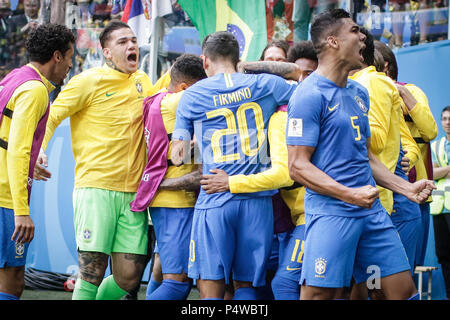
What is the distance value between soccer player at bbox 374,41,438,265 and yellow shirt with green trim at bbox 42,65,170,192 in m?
1.94

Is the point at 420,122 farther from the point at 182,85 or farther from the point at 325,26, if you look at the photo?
the point at 182,85

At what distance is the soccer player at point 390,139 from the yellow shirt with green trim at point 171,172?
131cm

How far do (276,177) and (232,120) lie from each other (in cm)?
46

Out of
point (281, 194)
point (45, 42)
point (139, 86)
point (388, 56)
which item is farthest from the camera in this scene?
point (139, 86)

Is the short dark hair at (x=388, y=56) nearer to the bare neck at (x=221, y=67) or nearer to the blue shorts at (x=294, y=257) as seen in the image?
the bare neck at (x=221, y=67)

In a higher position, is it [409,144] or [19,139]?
[19,139]

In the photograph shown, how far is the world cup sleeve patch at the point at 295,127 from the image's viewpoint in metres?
3.58

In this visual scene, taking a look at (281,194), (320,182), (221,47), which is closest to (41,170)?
(221,47)

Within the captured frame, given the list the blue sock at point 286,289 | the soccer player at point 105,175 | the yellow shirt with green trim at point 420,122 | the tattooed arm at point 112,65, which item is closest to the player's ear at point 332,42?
the yellow shirt with green trim at point 420,122

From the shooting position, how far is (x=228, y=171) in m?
4.31

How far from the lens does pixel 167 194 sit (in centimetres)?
494
